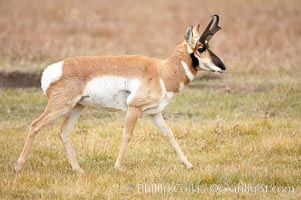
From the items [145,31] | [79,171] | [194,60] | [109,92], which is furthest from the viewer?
[145,31]

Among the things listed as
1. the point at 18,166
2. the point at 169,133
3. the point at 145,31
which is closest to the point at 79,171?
the point at 18,166

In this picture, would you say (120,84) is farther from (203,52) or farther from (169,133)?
(203,52)

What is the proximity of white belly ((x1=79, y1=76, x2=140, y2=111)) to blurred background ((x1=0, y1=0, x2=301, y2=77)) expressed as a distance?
26.0 feet

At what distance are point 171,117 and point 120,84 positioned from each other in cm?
379

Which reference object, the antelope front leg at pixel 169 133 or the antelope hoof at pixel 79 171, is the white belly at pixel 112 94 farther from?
the antelope hoof at pixel 79 171

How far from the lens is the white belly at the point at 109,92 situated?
8.66 m

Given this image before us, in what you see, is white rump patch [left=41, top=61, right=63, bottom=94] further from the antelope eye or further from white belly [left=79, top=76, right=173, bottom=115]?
the antelope eye

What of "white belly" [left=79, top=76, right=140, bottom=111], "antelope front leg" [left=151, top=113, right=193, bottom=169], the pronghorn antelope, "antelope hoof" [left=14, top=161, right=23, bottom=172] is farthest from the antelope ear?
"antelope hoof" [left=14, top=161, right=23, bottom=172]

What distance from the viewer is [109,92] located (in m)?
8.69

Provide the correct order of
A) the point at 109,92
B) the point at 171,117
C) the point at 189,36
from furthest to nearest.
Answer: the point at 171,117 → the point at 189,36 → the point at 109,92

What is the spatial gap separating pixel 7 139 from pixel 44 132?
35.1 inches

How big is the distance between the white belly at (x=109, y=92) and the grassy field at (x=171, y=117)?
0.88 meters

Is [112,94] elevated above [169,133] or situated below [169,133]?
above

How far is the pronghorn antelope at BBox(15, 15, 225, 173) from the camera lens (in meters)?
8.55
